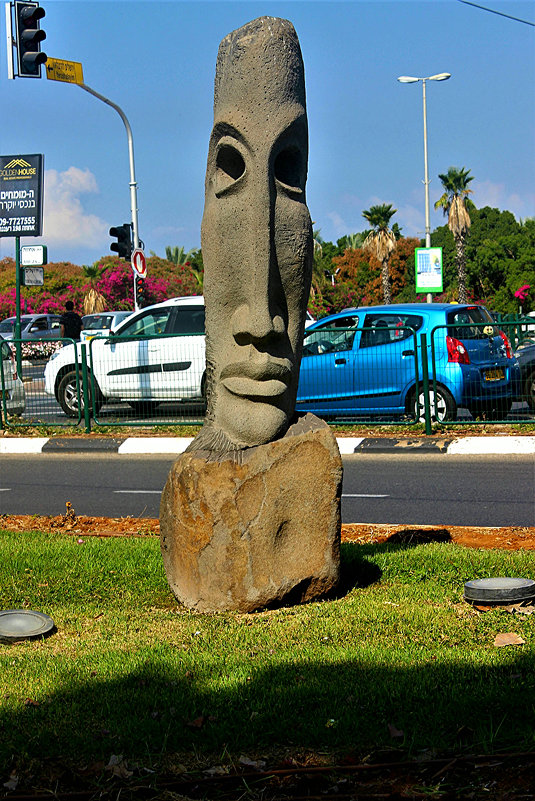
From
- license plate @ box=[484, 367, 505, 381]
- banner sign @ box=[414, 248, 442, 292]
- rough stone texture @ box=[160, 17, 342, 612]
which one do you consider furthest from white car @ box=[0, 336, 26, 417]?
banner sign @ box=[414, 248, 442, 292]

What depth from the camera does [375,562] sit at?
20.0ft

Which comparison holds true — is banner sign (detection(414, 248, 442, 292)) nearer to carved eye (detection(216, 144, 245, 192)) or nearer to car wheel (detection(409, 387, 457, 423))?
car wheel (detection(409, 387, 457, 423))

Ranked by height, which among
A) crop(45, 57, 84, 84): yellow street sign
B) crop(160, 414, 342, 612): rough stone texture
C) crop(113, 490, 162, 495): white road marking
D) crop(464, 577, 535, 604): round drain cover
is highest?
crop(45, 57, 84, 84): yellow street sign

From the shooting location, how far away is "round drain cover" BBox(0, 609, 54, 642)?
4.97 m

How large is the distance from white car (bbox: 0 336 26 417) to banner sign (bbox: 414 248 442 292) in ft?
54.3

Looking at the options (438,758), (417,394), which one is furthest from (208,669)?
(417,394)

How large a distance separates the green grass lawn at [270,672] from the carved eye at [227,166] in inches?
95.1

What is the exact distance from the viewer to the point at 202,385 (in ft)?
48.4

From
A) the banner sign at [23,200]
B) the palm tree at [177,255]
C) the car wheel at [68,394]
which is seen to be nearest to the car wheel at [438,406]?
the car wheel at [68,394]

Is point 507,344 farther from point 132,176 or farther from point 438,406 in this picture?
point 132,176

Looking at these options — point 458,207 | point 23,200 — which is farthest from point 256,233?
point 458,207

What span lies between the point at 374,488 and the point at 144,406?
20.5 ft

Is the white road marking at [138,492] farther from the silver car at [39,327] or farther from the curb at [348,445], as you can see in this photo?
the silver car at [39,327]

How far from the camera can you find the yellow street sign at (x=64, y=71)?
62.8 feet
